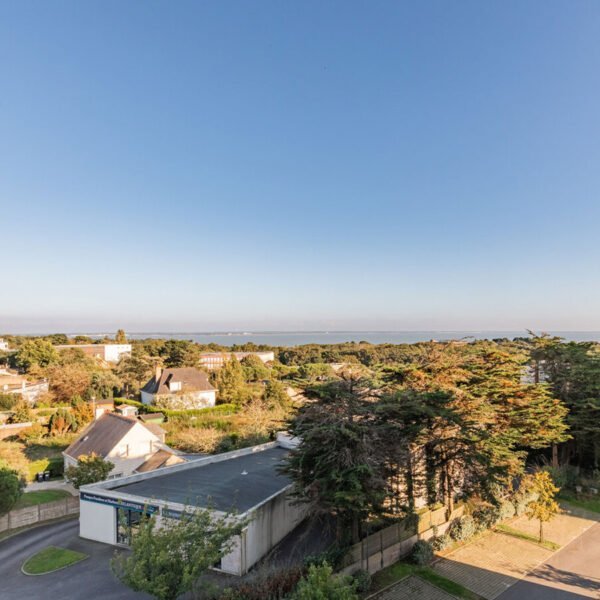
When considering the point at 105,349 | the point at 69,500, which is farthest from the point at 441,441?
the point at 105,349

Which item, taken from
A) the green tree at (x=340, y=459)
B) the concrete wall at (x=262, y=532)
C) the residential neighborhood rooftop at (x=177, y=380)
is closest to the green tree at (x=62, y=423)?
the residential neighborhood rooftop at (x=177, y=380)

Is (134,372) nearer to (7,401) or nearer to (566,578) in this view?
(7,401)

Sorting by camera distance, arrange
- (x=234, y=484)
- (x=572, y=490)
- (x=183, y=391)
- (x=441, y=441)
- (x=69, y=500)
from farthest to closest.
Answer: (x=183, y=391), (x=572, y=490), (x=69, y=500), (x=234, y=484), (x=441, y=441)

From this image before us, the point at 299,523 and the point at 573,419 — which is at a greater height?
the point at 573,419

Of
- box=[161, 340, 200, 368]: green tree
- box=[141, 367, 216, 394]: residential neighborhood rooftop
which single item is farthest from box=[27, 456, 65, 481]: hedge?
box=[161, 340, 200, 368]: green tree

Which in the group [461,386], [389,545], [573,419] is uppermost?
[461,386]

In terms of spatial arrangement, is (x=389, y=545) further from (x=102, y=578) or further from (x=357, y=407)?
(x=102, y=578)
